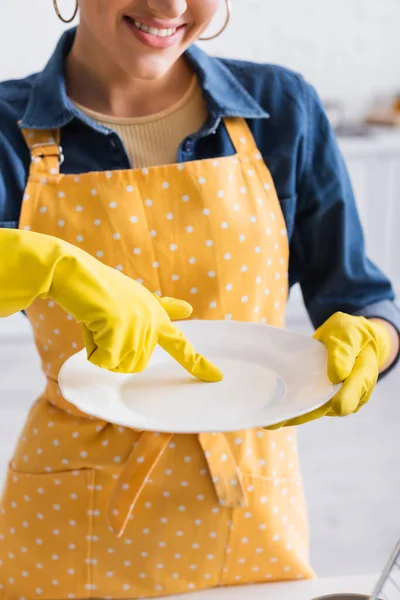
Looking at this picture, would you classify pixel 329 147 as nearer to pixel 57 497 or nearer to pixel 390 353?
pixel 390 353

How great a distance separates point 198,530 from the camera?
1021mm

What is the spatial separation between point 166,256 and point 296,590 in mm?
445

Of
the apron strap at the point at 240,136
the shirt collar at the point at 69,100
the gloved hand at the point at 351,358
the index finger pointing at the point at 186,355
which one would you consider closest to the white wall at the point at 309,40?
the shirt collar at the point at 69,100

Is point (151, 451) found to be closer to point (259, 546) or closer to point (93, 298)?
point (259, 546)

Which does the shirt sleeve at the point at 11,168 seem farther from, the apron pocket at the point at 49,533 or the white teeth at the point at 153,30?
the apron pocket at the point at 49,533

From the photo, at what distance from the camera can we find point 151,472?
1.00 metres

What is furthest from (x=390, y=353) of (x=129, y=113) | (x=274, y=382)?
(x=129, y=113)

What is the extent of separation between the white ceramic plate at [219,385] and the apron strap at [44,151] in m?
0.27

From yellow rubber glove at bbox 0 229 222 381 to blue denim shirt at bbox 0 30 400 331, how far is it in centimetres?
29

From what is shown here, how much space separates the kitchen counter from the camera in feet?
2.88

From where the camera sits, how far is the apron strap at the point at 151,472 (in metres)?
0.98

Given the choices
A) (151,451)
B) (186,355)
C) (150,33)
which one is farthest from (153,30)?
(151,451)

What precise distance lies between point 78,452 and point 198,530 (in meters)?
0.19

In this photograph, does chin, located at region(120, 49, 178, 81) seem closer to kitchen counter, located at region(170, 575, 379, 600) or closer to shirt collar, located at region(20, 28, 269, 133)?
shirt collar, located at region(20, 28, 269, 133)
